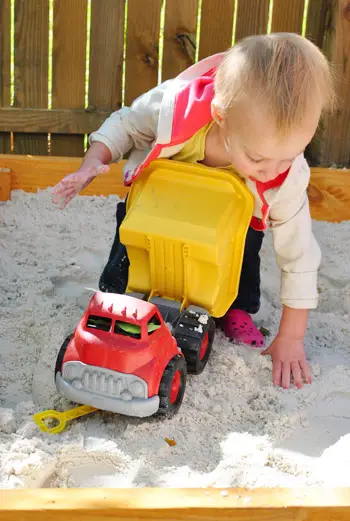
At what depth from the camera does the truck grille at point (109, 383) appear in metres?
1.34

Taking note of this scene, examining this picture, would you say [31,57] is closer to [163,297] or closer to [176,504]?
[163,297]

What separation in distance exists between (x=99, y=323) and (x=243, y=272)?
1.96 feet

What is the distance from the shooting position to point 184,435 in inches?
55.1

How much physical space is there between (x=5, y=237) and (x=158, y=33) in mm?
1014

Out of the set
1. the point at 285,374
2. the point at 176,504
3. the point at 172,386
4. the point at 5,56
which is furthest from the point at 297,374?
the point at 5,56

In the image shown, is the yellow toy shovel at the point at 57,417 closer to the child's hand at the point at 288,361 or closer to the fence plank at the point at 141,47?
the child's hand at the point at 288,361

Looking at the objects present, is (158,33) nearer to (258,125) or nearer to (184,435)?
(258,125)

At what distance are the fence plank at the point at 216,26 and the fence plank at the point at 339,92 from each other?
1.17ft

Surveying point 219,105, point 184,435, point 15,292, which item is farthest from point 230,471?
point 15,292

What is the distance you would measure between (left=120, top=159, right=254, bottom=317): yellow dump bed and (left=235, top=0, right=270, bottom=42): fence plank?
1.33 metres

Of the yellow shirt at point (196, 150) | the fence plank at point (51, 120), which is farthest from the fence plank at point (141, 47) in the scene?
the yellow shirt at point (196, 150)

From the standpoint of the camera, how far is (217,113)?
1.46 metres

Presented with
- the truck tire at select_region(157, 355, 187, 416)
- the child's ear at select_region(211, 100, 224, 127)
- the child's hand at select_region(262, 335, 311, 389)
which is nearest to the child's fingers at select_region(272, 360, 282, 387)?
the child's hand at select_region(262, 335, 311, 389)

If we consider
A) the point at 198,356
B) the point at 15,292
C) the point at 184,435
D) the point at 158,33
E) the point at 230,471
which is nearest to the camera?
the point at 230,471
